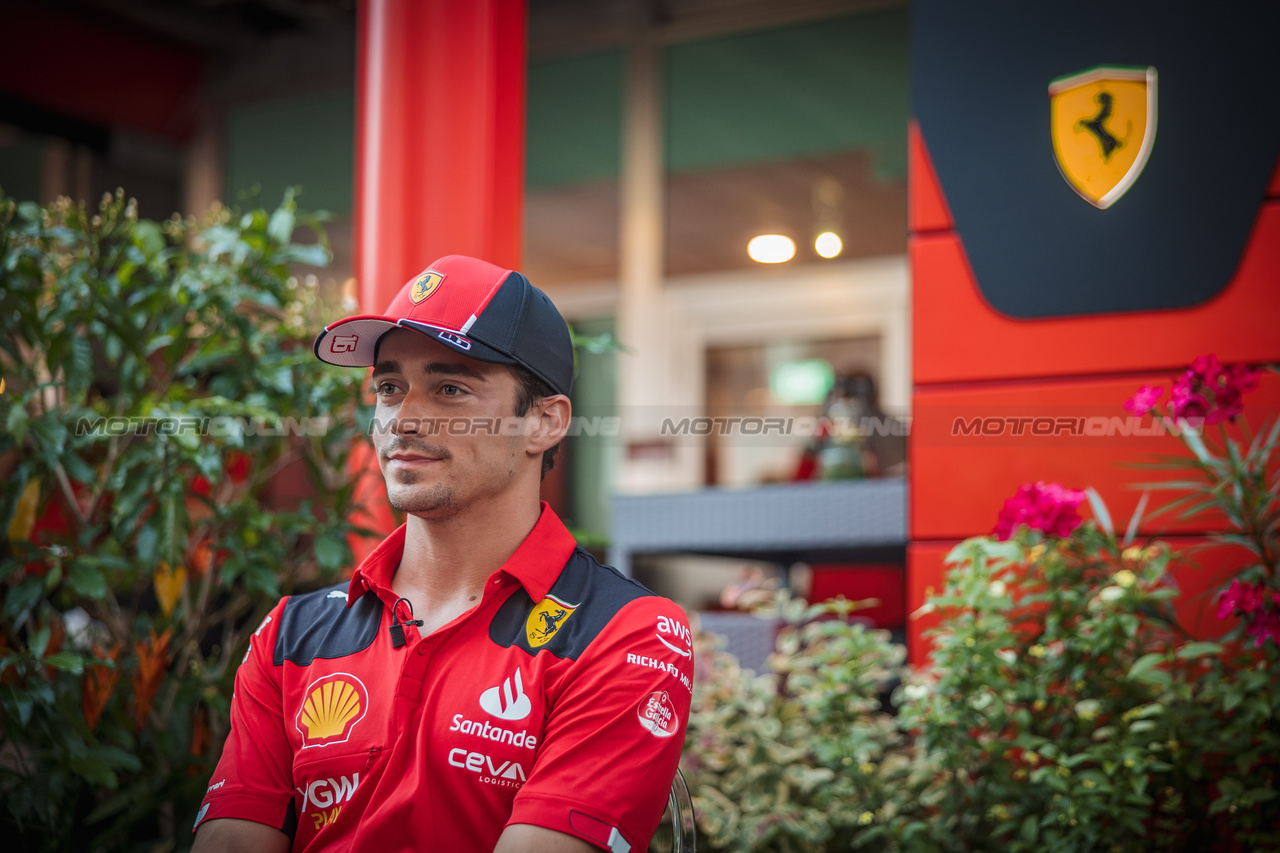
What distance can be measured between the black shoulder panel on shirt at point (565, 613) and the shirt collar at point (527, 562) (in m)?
0.02

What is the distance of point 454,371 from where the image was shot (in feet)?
4.94

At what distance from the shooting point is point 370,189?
263 centimetres

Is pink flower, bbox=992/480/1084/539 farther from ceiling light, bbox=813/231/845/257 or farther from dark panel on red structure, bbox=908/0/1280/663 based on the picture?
ceiling light, bbox=813/231/845/257

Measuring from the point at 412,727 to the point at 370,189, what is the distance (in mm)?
1605

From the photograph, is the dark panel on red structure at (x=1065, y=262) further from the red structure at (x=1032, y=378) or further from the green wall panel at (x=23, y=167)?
the green wall panel at (x=23, y=167)

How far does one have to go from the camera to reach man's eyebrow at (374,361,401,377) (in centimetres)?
156

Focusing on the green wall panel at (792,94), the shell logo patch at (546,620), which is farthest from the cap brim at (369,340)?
the green wall panel at (792,94)

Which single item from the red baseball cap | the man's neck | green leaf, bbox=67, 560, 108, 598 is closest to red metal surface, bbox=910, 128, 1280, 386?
the red baseball cap

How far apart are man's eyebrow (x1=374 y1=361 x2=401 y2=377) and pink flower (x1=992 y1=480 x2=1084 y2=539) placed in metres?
1.26

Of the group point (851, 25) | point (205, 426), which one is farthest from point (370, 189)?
point (851, 25)

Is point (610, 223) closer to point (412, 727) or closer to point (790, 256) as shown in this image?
point (790, 256)

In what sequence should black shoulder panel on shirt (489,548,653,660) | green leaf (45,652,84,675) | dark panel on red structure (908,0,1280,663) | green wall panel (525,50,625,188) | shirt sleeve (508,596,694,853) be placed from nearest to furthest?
1. shirt sleeve (508,596,694,853)
2. black shoulder panel on shirt (489,548,653,660)
3. green leaf (45,652,84,675)
4. dark panel on red structure (908,0,1280,663)
5. green wall panel (525,50,625,188)

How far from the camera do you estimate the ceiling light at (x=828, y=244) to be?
20.6 ft

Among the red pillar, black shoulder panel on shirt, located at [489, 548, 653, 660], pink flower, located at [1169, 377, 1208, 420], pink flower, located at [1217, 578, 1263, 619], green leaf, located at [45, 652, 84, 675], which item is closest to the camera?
black shoulder panel on shirt, located at [489, 548, 653, 660]
